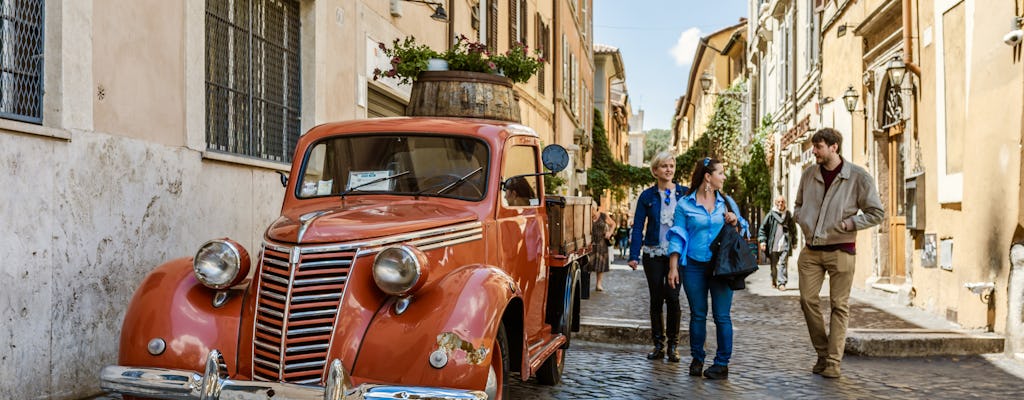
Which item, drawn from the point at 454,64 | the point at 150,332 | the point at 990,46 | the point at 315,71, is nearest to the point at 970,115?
the point at 990,46

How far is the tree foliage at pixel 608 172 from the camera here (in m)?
34.4

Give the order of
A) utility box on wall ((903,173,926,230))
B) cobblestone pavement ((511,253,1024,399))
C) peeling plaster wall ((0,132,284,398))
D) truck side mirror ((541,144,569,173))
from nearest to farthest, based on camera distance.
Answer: peeling plaster wall ((0,132,284,398)) → truck side mirror ((541,144,569,173)) → cobblestone pavement ((511,253,1024,399)) → utility box on wall ((903,173,926,230))

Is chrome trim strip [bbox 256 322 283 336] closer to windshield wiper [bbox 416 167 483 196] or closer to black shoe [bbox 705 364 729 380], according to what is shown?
windshield wiper [bbox 416 167 483 196]

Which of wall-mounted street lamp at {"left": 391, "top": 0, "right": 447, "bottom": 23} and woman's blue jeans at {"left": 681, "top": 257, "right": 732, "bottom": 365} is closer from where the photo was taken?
woman's blue jeans at {"left": 681, "top": 257, "right": 732, "bottom": 365}

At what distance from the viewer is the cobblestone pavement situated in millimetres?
6207

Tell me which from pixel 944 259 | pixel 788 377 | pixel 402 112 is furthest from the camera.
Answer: pixel 402 112

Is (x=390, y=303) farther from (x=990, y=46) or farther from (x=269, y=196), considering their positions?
(x=990, y=46)

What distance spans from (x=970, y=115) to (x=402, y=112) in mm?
6349

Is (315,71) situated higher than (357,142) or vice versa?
(315,71)

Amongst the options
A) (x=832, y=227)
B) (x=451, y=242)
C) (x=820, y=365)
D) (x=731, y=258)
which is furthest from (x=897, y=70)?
(x=451, y=242)

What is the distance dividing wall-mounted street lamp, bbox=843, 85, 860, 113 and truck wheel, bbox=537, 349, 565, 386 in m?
10.1

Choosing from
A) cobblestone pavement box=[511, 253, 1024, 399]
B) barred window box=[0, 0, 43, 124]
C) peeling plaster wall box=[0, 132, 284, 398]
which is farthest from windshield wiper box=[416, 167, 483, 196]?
barred window box=[0, 0, 43, 124]

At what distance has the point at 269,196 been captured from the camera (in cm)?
816

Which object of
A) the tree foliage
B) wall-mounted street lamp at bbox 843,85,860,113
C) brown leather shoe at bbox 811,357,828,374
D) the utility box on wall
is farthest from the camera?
the tree foliage
